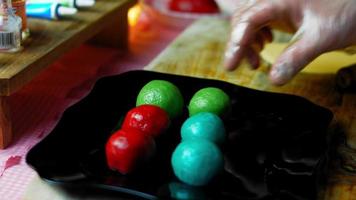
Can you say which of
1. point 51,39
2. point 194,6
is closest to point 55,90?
point 51,39

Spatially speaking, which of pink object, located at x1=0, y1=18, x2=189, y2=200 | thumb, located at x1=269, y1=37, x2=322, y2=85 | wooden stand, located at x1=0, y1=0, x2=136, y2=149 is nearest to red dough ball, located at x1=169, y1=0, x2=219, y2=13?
pink object, located at x1=0, y1=18, x2=189, y2=200

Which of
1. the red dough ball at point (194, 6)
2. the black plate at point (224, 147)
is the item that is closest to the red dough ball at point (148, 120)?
the black plate at point (224, 147)

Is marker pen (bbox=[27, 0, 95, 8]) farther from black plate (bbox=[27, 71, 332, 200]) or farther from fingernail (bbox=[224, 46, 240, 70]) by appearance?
fingernail (bbox=[224, 46, 240, 70])

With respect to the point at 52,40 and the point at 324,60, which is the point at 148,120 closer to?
the point at 52,40

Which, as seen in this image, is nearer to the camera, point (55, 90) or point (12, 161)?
point (12, 161)

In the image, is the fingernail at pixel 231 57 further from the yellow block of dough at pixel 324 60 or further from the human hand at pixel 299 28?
the yellow block of dough at pixel 324 60
